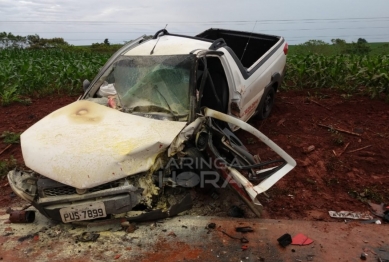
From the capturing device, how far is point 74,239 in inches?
156

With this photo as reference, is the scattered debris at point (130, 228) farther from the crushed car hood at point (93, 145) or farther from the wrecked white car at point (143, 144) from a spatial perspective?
the crushed car hood at point (93, 145)

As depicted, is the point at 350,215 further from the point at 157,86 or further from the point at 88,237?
the point at 88,237

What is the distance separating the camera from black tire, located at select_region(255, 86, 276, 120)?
6.63m

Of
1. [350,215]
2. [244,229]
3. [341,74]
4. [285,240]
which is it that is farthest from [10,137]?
[341,74]

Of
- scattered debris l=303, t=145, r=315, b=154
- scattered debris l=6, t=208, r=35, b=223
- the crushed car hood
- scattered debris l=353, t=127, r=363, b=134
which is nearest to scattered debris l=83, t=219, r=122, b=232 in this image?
the crushed car hood

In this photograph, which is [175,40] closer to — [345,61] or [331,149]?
[331,149]

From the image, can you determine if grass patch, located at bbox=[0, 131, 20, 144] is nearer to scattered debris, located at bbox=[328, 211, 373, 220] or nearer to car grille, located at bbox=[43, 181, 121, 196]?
car grille, located at bbox=[43, 181, 121, 196]

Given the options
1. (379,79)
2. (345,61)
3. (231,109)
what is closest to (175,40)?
(231,109)

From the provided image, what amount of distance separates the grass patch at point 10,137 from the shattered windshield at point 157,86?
286cm

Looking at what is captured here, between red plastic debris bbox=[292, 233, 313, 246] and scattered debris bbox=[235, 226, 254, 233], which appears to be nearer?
red plastic debris bbox=[292, 233, 313, 246]

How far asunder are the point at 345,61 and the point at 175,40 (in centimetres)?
610

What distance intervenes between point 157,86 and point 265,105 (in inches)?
123

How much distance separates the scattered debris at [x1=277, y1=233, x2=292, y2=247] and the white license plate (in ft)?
6.18

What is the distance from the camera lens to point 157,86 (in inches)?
183
